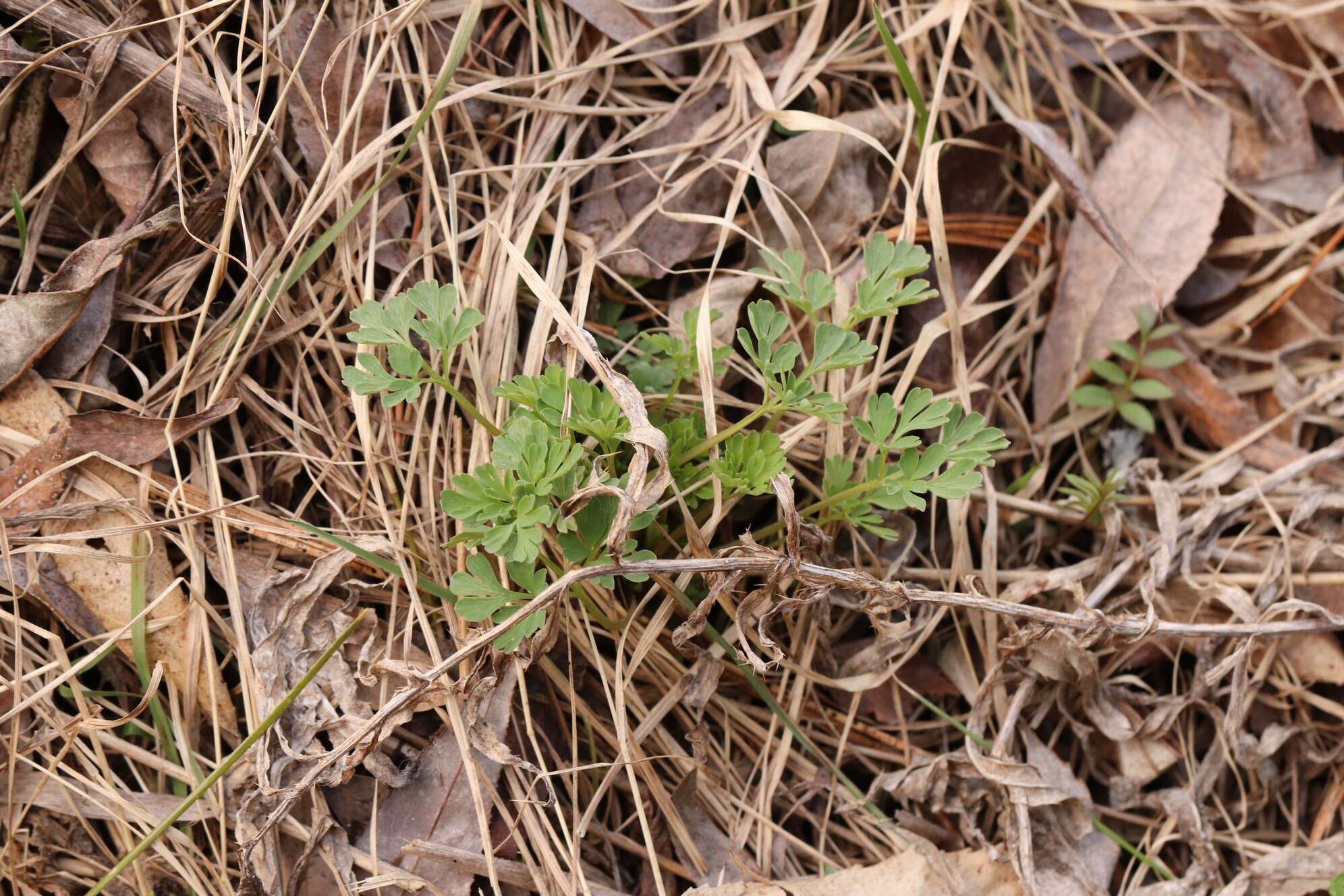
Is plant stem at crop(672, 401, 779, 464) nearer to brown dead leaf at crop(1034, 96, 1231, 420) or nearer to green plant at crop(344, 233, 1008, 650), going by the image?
green plant at crop(344, 233, 1008, 650)

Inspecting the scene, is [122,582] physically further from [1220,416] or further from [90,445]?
[1220,416]

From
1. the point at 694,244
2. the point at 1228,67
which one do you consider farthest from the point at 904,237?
the point at 1228,67

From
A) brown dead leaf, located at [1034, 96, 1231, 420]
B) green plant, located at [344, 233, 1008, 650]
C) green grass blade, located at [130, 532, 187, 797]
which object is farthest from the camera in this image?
brown dead leaf, located at [1034, 96, 1231, 420]

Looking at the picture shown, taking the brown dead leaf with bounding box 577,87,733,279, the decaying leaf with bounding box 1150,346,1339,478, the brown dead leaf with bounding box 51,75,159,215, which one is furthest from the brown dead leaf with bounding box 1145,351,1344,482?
the brown dead leaf with bounding box 51,75,159,215

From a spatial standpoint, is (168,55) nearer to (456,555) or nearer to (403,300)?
(403,300)

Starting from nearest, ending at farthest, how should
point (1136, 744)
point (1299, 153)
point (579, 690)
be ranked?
1. point (579, 690)
2. point (1136, 744)
3. point (1299, 153)
